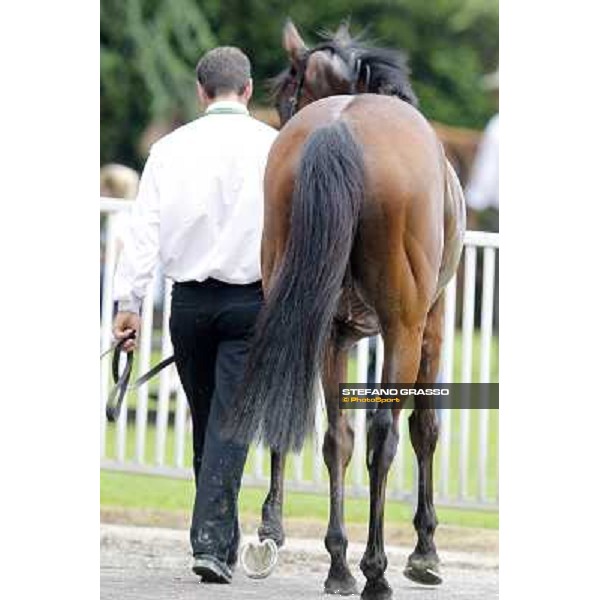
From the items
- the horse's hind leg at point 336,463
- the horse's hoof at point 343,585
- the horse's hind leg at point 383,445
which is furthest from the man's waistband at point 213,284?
the horse's hoof at point 343,585

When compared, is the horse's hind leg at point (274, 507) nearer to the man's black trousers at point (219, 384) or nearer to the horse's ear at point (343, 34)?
the man's black trousers at point (219, 384)

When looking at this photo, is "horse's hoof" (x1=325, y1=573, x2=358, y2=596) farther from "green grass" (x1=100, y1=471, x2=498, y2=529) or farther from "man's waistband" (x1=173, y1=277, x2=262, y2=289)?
"man's waistband" (x1=173, y1=277, x2=262, y2=289)

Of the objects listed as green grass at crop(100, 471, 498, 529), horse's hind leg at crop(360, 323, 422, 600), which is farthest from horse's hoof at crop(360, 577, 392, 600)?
green grass at crop(100, 471, 498, 529)

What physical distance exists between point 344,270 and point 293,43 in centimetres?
107

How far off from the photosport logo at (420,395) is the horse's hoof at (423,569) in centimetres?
52

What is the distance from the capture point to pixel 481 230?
829cm

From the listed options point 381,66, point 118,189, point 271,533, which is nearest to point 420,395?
point 271,533

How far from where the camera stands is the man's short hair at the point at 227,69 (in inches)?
316

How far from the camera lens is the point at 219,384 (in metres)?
8.01

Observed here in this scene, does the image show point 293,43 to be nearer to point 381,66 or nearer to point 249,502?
point 381,66

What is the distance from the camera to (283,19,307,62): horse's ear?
812cm
